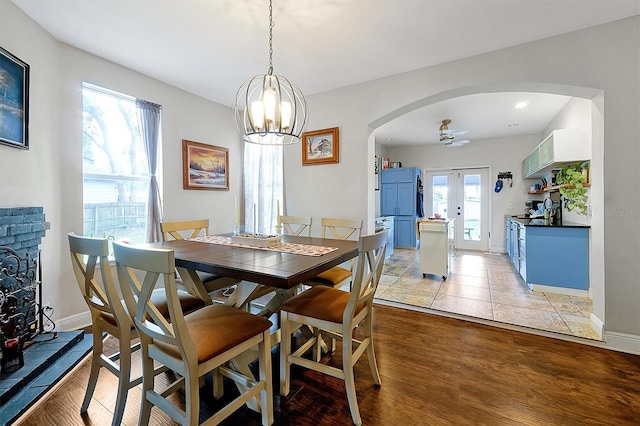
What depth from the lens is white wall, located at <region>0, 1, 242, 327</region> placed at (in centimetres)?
205

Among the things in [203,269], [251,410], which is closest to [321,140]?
[203,269]

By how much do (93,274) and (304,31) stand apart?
7.55 feet

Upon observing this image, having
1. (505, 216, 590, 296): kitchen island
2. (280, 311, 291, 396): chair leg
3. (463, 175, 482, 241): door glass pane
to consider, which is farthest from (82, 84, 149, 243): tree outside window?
(463, 175, 482, 241): door glass pane

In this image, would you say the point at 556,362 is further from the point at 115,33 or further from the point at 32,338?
the point at 115,33

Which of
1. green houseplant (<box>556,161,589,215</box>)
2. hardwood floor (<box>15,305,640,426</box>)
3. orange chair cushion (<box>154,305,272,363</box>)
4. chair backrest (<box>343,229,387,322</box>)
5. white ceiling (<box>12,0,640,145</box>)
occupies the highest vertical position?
white ceiling (<box>12,0,640,145</box>)

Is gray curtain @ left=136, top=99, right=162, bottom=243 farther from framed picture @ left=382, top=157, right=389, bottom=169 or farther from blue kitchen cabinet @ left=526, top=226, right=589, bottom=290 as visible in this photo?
framed picture @ left=382, top=157, right=389, bottom=169

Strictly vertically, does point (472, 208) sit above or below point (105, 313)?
above

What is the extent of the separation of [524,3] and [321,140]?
223 cm

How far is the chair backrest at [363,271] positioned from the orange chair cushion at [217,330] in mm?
476

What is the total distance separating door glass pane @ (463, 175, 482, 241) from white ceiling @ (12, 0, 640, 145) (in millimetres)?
4447

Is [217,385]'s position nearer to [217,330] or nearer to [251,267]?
[217,330]

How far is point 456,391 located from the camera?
1.71 metres

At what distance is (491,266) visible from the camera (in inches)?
193

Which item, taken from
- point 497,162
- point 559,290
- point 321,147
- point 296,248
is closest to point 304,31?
point 321,147
